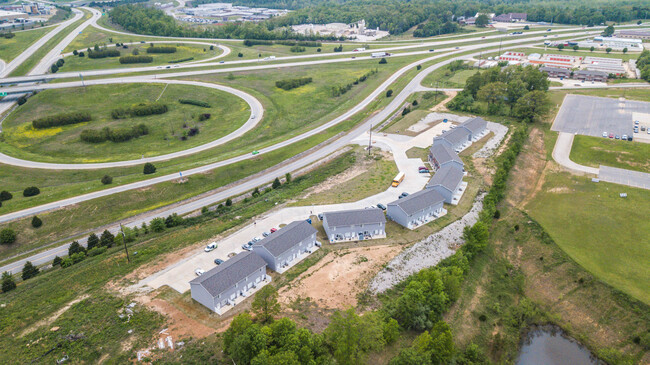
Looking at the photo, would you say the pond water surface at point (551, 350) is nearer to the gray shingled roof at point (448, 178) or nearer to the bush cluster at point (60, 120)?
the gray shingled roof at point (448, 178)

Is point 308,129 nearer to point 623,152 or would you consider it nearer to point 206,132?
point 206,132

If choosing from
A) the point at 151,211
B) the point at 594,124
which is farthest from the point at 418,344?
the point at 594,124

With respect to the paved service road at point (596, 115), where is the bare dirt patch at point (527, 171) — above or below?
below

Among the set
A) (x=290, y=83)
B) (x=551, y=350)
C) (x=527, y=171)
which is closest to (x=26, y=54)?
(x=290, y=83)

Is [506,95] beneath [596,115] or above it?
above

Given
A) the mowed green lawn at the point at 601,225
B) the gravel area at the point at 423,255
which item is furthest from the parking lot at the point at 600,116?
the gravel area at the point at 423,255

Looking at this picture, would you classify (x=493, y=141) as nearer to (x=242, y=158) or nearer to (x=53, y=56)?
(x=242, y=158)

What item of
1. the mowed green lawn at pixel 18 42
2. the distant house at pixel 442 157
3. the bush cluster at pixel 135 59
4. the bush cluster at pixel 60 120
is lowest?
the distant house at pixel 442 157
